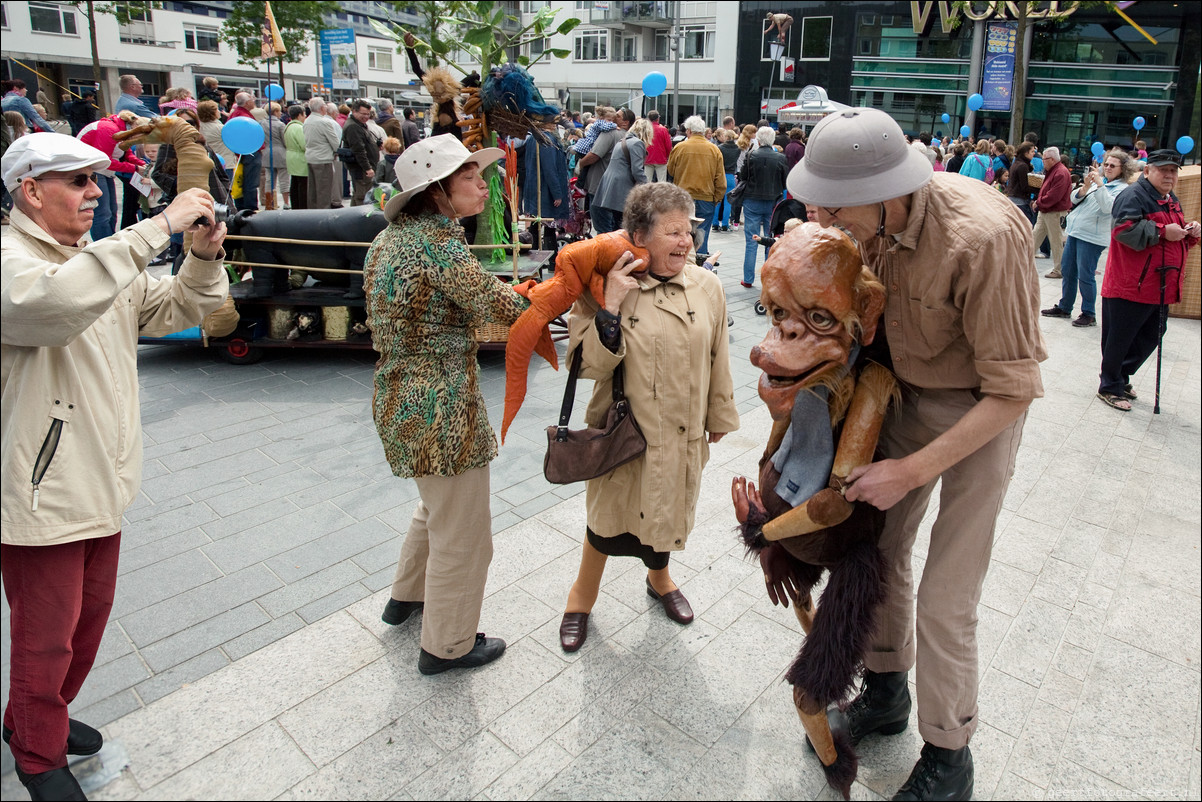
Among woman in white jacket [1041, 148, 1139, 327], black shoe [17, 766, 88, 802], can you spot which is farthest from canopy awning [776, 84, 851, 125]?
black shoe [17, 766, 88, 802]

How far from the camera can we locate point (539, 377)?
22.1 ft

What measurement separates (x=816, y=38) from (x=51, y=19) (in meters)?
35.2

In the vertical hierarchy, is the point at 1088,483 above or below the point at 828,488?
below

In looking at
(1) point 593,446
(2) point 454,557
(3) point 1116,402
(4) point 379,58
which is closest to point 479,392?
(1) point 593,446

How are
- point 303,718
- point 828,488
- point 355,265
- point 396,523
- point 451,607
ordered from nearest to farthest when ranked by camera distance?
point 828,488 → point 303,718 → point 451,607 → point 396,523 → point 355,265

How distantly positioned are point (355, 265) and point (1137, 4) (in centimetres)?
3400

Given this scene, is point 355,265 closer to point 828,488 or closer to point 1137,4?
point 828,488

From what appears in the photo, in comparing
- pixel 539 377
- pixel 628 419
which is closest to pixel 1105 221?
pixel 539 377

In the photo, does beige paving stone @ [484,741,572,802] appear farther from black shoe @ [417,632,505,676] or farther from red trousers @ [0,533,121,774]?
red trousers @ [0,533,121,774]

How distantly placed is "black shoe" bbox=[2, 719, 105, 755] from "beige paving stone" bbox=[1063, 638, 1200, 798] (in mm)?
3199

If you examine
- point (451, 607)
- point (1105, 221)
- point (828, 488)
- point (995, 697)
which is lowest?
point (995, 697)

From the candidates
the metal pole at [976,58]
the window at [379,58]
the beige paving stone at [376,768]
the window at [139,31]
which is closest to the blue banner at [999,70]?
the metal pole at [976,58]

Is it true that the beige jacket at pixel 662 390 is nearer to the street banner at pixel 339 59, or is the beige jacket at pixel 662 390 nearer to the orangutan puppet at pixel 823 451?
the orangutan puppet at pixel 823 451

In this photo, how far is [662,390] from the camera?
2.82 meters
